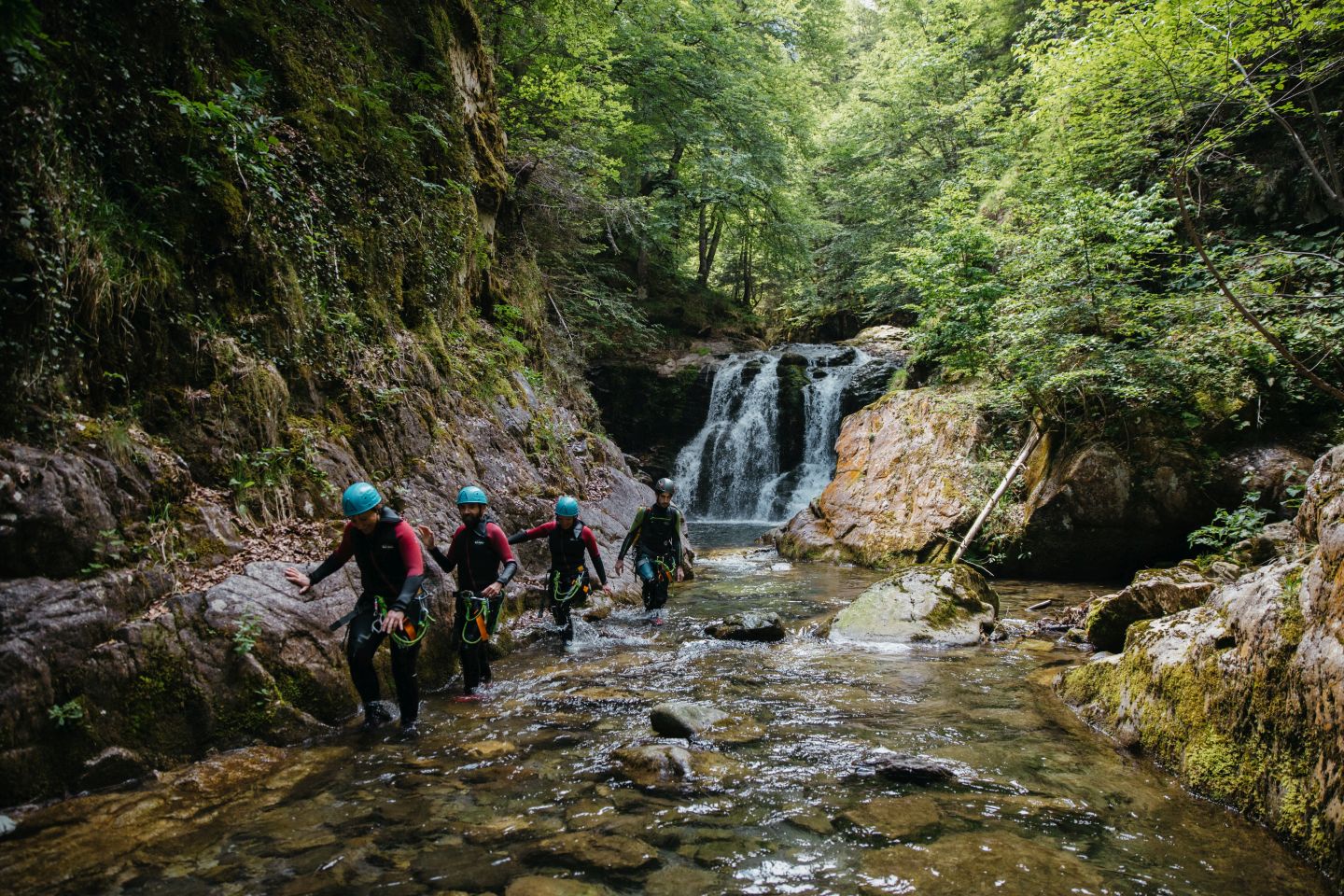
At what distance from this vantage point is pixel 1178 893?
9.30 feet

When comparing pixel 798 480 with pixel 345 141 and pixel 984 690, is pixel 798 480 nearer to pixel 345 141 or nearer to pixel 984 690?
pixel 984 690

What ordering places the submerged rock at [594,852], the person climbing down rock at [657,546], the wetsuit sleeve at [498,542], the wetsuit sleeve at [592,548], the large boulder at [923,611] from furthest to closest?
the person climbing down rock at [657,546] < the large boulder at [923,611] < the wetsuit sleeve at [592,548] < the wetsuit sleeve at [498,542] < the submerged rock at [594,852]

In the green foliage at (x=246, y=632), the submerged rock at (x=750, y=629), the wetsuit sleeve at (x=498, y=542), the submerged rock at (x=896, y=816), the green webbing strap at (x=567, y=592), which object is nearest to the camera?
the submerged rock at (x=896, y=816)

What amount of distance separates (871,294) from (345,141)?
2222cm

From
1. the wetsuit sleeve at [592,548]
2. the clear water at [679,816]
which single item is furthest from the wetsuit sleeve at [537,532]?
the clear water at [679,816]

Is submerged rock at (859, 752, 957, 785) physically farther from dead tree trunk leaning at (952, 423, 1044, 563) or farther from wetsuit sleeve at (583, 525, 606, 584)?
dead tree trunk leaning at (952, 423, 1044, 563)

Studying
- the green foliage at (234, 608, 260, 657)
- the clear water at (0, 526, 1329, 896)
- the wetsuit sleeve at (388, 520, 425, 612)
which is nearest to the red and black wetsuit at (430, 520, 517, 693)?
the clear water at (0, 526, 1329, 896)

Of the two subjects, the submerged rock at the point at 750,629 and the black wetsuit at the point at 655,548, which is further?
the black wetsuit at the point at 655,548

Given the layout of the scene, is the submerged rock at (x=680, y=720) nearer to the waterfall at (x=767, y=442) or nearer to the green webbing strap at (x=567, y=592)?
the green webbing strap at (x=567, y=592)

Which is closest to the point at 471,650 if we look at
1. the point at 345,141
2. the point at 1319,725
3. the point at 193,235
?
the point at 193,235

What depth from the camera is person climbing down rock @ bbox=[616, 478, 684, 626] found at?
903 cm

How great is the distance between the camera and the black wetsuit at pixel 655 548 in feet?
29.9

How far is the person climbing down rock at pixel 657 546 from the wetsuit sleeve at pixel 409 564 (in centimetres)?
424

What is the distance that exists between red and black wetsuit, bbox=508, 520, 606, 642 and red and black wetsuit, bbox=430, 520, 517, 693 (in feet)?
4.28
